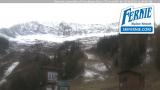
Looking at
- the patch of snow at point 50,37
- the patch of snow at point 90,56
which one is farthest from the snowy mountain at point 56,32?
the patch of snow at point 90,56

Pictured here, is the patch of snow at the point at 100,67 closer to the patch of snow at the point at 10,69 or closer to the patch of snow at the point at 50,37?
the patch of snow at the point at 50,37

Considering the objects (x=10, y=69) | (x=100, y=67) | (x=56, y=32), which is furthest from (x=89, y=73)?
(x=10, y=69)

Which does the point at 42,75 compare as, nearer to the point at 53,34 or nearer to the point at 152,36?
the point at 53,34

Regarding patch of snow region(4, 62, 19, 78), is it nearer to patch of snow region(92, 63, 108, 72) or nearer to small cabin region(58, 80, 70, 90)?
small cabin region(58, 80, 70, 90)

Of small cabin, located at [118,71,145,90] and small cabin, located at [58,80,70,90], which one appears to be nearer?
small cabin, located at [118,71,145,90]

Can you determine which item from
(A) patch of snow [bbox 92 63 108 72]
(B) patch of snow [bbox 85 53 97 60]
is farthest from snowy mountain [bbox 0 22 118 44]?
(A) patch of snow [bbox 92 63 108 72]

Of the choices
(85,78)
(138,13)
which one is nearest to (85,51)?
(85,78)

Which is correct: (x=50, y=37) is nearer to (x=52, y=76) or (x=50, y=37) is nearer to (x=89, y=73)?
(x=52, y=76)
